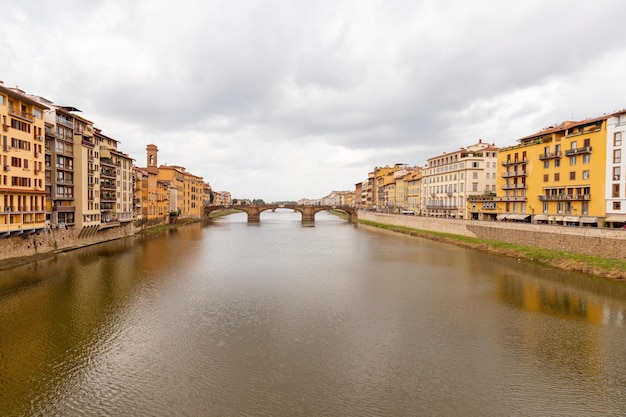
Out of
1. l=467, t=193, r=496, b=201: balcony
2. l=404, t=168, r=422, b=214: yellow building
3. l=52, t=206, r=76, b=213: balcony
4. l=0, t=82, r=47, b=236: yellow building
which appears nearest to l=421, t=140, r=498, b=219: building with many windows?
l=467, t=193, r=496, b=201: balcony

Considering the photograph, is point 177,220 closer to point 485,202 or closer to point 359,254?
point 359,254

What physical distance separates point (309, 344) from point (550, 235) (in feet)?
119

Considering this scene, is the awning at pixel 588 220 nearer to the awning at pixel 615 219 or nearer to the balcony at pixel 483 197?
the awning at pixel 615 219

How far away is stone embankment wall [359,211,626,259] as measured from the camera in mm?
34656

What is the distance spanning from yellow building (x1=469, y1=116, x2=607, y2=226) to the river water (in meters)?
15.9

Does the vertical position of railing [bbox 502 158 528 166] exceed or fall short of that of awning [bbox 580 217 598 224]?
it exceeds it

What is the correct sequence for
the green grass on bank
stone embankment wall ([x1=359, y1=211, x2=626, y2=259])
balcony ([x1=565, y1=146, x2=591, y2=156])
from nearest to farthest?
the green grass on bank, stone embankment wall ([x1=359, y1=211, x2=626, y2=259]), balcony ([x1=565, y1=146, x2=591, y2=156])

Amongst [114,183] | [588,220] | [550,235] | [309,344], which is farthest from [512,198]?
[114,183]

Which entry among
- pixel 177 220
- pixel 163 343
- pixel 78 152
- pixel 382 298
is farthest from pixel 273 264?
pixel 177 220

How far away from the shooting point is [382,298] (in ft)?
85.4

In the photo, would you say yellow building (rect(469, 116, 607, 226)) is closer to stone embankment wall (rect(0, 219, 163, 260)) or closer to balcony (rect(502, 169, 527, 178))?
balcony (rect(502, 169, 527, 178))

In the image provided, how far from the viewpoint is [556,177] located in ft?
159

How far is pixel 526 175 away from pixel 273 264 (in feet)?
134

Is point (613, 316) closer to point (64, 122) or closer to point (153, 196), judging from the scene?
point (64, 122)
